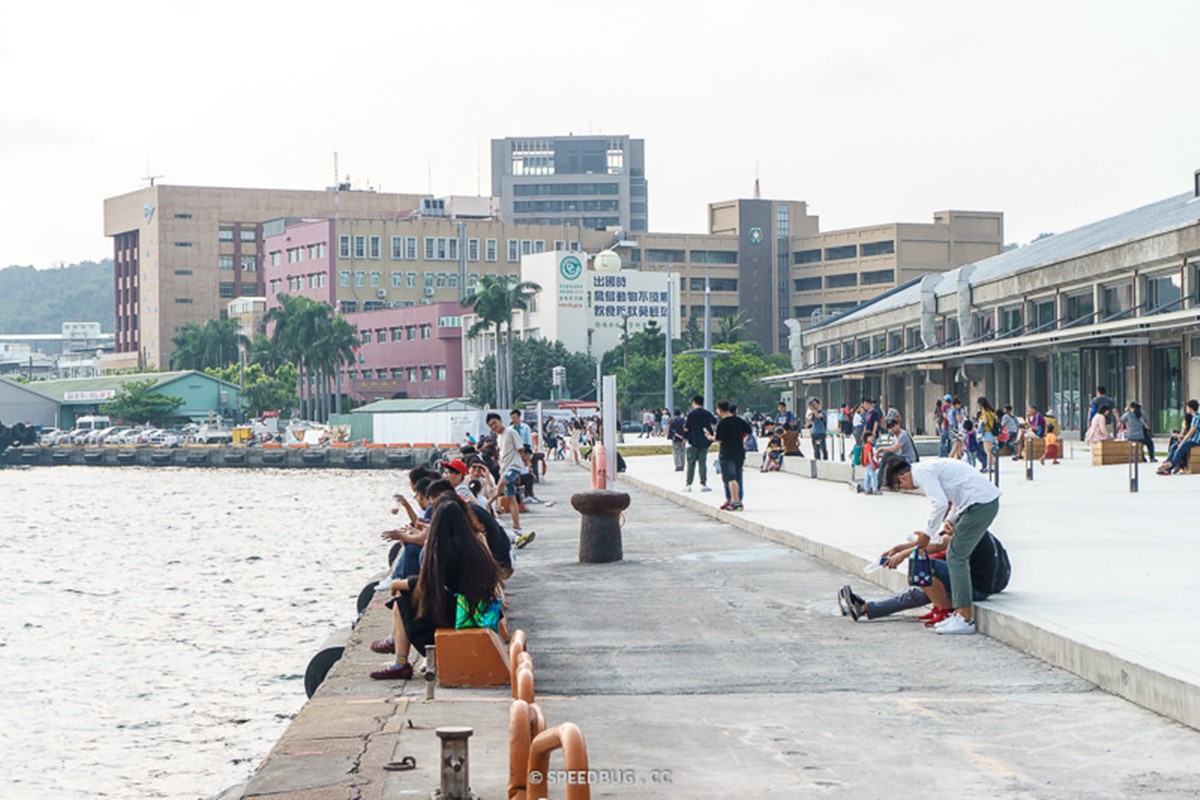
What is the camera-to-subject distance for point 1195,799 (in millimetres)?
7629

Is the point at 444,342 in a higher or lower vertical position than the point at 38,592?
higher

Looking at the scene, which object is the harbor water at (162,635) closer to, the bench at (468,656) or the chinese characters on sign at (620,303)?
the bench at (468,656)

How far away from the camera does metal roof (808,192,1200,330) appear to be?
50.0 metres

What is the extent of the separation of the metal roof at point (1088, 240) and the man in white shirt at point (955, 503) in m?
33.2

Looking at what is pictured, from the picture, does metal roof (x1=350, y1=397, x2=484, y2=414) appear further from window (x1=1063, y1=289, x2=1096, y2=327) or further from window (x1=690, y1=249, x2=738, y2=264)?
window (x1=690, y1=249, x2=738, y2=264)

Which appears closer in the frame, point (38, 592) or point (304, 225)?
point (38, 592)

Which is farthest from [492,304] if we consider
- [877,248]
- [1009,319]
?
[1009,319]

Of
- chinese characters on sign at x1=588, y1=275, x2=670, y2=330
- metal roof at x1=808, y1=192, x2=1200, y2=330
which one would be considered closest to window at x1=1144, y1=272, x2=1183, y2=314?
metal roof at x1=808, y1=192, x2=1200, y2=330

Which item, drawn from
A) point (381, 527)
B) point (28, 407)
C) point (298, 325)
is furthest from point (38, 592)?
point (28, 407)

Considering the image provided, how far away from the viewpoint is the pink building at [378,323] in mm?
149750

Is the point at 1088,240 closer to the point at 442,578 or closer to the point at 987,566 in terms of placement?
the point at 987,566

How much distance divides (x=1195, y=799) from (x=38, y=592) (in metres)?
28.7

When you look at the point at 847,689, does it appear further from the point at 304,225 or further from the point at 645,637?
the point at 304,225

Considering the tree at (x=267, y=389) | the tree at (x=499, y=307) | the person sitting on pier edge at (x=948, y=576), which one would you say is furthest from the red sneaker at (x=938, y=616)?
the tree at (x=267, y=389)
